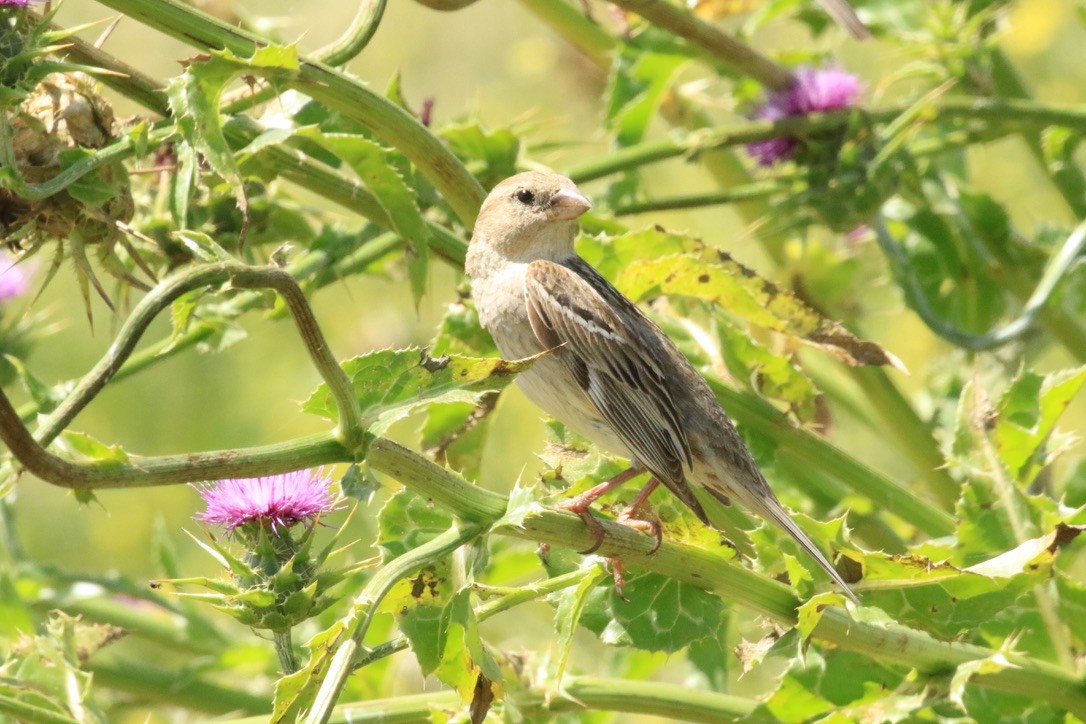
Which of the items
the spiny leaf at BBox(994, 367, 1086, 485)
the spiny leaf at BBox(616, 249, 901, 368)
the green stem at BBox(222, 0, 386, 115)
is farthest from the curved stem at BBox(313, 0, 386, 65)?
the spiny leaf at BBox(994, 367, 1086, 485)

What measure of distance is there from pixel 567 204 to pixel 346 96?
916 millimetres

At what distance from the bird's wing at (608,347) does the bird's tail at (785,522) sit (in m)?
0.21

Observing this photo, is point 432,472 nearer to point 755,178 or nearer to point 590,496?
point 590,496

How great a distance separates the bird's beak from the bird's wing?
17cm

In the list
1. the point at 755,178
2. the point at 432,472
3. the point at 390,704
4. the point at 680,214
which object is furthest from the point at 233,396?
the point at 432,472

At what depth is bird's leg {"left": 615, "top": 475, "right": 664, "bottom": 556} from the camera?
111 inches

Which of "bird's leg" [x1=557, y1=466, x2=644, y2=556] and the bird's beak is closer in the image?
"bird's leg" [x1=557, y1=466, x2=644, y2=556]

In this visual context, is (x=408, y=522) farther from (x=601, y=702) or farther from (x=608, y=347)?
(x=608, y=347)

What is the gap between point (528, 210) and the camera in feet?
12.0

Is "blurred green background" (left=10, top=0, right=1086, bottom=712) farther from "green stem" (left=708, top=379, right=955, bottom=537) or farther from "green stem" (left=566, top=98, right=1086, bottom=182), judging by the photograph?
"green stem" (left=708, top=379, right=955, bottom=537)

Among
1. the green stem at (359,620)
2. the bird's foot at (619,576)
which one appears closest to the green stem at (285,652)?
the green stem at (359,620)

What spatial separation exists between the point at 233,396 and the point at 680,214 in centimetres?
306

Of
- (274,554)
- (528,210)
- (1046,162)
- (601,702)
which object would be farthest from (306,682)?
(1046,162)

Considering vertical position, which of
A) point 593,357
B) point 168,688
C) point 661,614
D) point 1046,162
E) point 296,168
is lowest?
point 661,614
